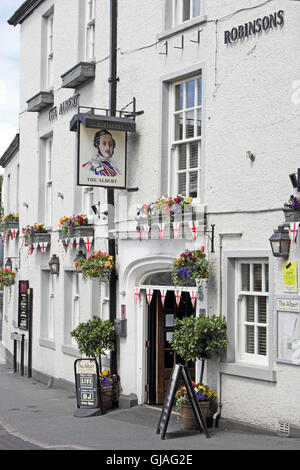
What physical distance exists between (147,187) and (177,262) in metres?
2.28

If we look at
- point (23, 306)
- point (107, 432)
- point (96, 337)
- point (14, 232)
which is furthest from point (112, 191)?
point (14, 232)

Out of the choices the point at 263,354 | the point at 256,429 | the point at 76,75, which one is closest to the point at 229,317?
the point at 263,354

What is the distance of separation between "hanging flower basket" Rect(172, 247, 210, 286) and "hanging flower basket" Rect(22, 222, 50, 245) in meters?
7.41

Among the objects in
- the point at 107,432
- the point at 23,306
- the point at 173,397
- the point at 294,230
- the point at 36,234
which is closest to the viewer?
the point at 294,230

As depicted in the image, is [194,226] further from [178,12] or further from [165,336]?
[178,12]

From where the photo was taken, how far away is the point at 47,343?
18.3 metres

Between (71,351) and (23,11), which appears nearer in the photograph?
(71,351)

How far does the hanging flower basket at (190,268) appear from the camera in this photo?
37.5 feet

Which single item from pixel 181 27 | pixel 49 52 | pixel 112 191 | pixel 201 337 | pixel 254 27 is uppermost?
pixel 49 52

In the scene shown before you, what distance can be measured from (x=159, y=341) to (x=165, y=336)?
0.18 meters

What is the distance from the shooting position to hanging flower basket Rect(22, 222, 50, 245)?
18.5 meters

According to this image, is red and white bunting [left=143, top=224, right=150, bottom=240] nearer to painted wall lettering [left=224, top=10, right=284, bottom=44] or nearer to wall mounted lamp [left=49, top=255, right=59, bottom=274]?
painted wall lettering [left=224, top=10, right=284, bottom=44]

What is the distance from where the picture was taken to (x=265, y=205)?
10758 millimetres

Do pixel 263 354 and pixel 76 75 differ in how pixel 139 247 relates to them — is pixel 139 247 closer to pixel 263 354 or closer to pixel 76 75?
pixel 263 354
